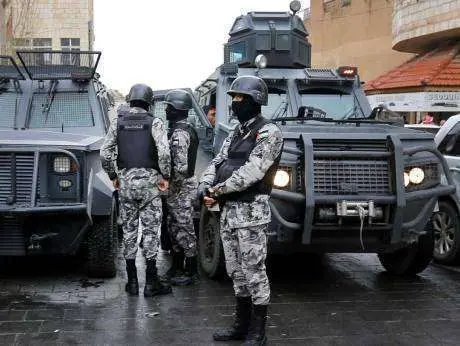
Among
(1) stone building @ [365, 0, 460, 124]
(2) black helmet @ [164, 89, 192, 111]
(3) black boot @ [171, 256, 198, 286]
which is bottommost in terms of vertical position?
(3) black boot @ [171, 256, 198, 286]

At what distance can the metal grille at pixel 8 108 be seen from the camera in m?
6.95

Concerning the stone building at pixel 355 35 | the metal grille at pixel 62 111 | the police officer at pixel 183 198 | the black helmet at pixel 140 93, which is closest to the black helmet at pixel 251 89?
the black helmet at pixel 140 93

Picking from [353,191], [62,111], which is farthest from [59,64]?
[353,191]

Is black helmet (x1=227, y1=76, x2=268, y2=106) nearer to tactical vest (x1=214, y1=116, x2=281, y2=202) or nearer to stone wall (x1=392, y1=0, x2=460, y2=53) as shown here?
tactical vest (x1=214, y1=116, x2=281, y2=202)

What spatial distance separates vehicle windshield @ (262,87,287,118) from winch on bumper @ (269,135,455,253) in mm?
1893

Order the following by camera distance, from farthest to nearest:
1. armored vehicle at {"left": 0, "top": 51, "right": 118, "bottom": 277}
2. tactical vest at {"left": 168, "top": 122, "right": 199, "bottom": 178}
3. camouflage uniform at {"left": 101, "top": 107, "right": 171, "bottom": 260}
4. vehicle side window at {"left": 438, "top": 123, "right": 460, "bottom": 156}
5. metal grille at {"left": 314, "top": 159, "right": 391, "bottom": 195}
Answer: vehicle side window at {"left": 438, "top": 123, "right": 460, "bottom": 156} → tactical vest at {"left": 168, "top": 122, "right": 199, "bottom": 178} → camouflage uniform at {"left": 101, "top": 107, "right": 171, "bottom": 260} → armored vehicle at {"left": 0, "top": 51, "right": 118, "bottom": 277} → metal grille at {"left": 314, "top": 159, "right": 391, "bottom": 195}

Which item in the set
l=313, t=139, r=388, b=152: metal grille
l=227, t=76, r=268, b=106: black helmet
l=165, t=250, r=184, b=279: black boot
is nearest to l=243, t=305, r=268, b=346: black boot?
l=227, t=76, r=268, b=106: black helmet

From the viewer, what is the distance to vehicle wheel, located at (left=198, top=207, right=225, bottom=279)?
241 inches

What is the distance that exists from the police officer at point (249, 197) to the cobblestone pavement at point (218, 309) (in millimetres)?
401

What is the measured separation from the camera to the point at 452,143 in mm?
7312

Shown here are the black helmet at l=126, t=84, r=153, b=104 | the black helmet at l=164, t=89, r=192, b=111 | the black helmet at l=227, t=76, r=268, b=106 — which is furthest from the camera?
the black helmet at l=164, t=89, r=192, b=111

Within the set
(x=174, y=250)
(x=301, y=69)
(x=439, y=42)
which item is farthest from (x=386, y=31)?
(x=174, y=250)

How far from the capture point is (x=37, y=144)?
18.0 feet

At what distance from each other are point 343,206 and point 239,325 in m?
1.25
